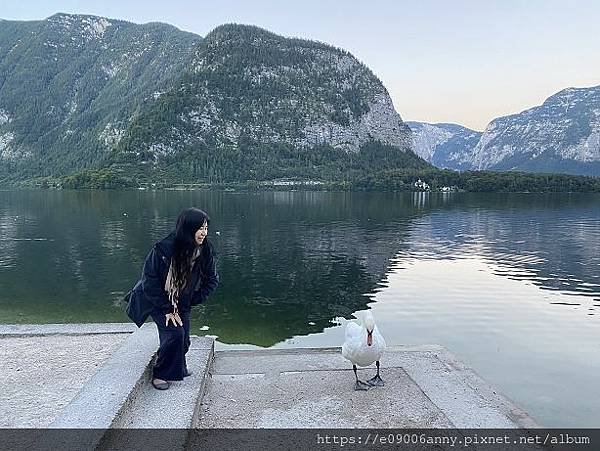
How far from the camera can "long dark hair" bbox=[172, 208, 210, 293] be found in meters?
6.92

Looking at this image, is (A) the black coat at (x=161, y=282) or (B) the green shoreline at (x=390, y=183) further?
(B) the green shoreline at (x=390, y=183)

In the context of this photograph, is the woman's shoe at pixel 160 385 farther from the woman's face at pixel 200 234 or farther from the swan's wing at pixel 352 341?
the swan's wing at pixel 352 341

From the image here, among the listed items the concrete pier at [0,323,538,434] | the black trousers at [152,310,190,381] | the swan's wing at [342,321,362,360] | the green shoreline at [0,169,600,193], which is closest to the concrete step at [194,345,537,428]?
the concrete pier at [0,323,538,434]

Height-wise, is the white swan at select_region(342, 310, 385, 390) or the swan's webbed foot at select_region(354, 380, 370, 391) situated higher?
the white swan at select_region(342, 310, 385, 390)

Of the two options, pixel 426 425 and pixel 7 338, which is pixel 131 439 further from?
pixel 7 338

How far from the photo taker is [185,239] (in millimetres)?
6953

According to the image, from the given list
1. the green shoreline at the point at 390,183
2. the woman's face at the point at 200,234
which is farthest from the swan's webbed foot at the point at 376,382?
the green shoreline at the point at 390,183

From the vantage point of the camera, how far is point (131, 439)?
19.5 feet

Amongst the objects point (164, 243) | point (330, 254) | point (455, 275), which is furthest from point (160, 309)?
point (330, 254)

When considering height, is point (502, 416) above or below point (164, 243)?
below

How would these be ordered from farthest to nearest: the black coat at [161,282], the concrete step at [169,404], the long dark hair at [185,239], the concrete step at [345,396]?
1. the black coat at [161,282]
2. the long dark hair at [185,239]
3. the concrete step at [345,396]
4. the concrete step at [169,404]

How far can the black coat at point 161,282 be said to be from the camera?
7.05 metres

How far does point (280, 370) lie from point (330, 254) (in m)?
26.8

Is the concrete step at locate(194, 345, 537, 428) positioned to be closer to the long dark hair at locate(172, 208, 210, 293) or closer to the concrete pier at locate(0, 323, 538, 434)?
the concrete pier at locate(0, 323, 538, 434)
